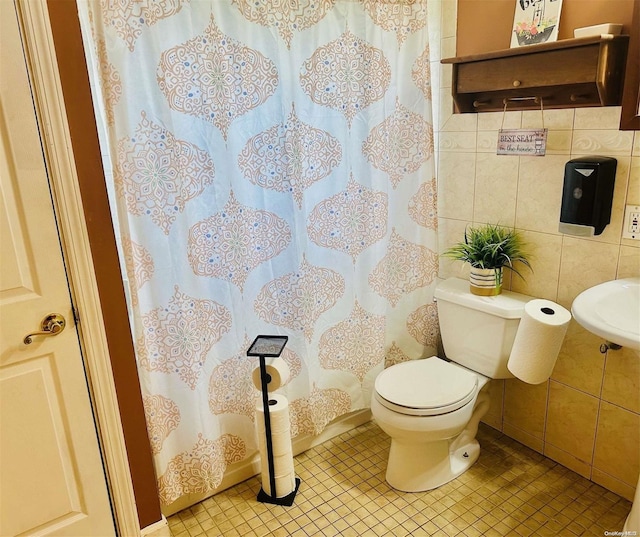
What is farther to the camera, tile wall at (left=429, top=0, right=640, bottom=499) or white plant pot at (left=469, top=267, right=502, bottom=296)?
white plant pot at (left=469, top=267, right=502, bottom=296)

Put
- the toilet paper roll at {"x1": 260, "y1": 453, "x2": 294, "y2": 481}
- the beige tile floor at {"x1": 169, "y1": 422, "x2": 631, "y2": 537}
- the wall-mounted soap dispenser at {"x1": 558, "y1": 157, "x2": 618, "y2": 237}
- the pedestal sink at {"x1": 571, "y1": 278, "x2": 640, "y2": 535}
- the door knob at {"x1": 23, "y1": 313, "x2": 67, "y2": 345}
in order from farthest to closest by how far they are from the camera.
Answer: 1. the toilet paper roll at {"x1": 260, "y1": 453, "x2": 294, "y2": 481}
2. the beige tile floor at {"x1": 169, "y1": 422, "x2": 631, "y2": 537}
3. the wall-mounted soap dispenser at {"x1": 558, "y1": 157, "x2": 618, "y2": 237}
4. the pedestal sink at {"x1": 571, "y1": 278, "x2": 640, "y2": 535}
5. the door knob at {"x1": 23, "y1": 313, "x2": 67, "y2": 345}

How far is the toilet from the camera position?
1833 millimetres

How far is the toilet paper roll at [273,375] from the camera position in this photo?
5.88 feet

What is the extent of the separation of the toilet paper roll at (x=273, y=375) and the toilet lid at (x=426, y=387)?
1.30 feet

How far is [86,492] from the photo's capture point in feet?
5.29

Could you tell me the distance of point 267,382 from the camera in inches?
70.9

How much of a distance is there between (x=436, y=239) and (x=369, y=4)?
1.04m

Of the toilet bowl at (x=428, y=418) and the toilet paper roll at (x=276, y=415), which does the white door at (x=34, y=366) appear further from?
the toilet bowl at (x=428, y=418)

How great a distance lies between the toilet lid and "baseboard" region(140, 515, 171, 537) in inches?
35.7

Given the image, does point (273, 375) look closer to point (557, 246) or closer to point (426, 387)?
point (426, 387)

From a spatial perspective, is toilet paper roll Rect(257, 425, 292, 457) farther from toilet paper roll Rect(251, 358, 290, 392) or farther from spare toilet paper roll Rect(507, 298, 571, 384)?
spare toilet paper roll Rect(507, 298, 571, 384)


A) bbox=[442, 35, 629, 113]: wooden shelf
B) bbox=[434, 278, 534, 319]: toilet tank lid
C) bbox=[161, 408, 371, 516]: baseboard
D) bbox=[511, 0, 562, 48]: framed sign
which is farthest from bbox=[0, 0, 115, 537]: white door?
bbox=[511, 0, 562, 48]: framed sign

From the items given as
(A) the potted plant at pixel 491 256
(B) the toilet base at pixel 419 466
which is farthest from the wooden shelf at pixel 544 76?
(B) the toilet base at pixel 419 466

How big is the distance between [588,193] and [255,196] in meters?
1.17
